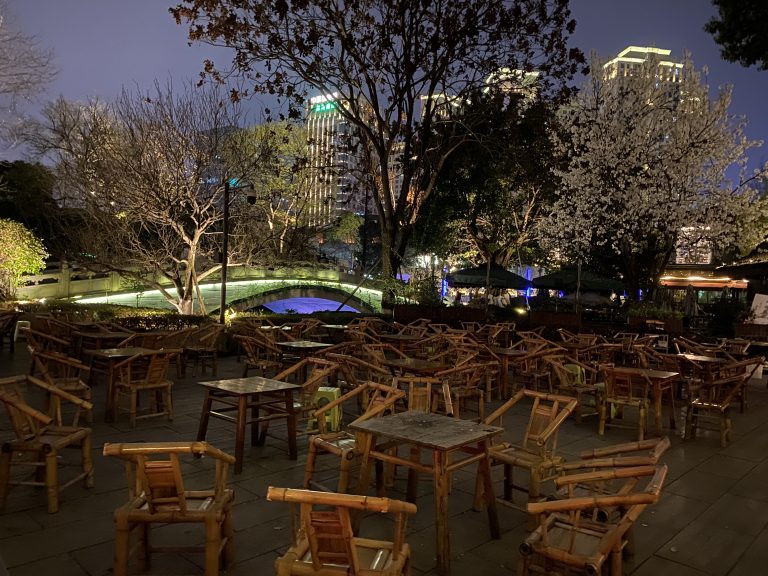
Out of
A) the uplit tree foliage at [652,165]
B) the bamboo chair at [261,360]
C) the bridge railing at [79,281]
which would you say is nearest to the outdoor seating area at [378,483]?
the bamboo chair at [261,360]

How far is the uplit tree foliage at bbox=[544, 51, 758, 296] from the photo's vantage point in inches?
784

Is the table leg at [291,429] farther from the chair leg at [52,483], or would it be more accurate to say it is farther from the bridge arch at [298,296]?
the bridge arch at [298,296]

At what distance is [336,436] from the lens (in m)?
4.52

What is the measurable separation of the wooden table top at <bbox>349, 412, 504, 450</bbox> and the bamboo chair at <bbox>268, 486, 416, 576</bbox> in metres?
0.88

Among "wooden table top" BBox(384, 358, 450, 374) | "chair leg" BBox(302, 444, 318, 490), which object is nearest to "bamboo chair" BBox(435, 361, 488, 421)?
"wooden table top" BBox(384, 358, 450, 374)

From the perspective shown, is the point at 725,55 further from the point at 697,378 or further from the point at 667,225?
the point at 667,225

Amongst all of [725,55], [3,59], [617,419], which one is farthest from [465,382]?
[3,59]

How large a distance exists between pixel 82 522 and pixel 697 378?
7916 millimetres

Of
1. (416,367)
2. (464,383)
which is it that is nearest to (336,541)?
(416,367)

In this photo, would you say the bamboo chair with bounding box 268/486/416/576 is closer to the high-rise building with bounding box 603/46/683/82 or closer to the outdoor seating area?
the outdoor seating area

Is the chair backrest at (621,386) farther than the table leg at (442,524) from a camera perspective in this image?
Yes

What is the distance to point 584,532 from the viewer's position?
3100 millimetres

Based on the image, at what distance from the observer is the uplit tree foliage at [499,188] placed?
18906 millimetres

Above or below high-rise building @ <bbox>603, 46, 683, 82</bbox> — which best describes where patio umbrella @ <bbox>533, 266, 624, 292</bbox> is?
below
